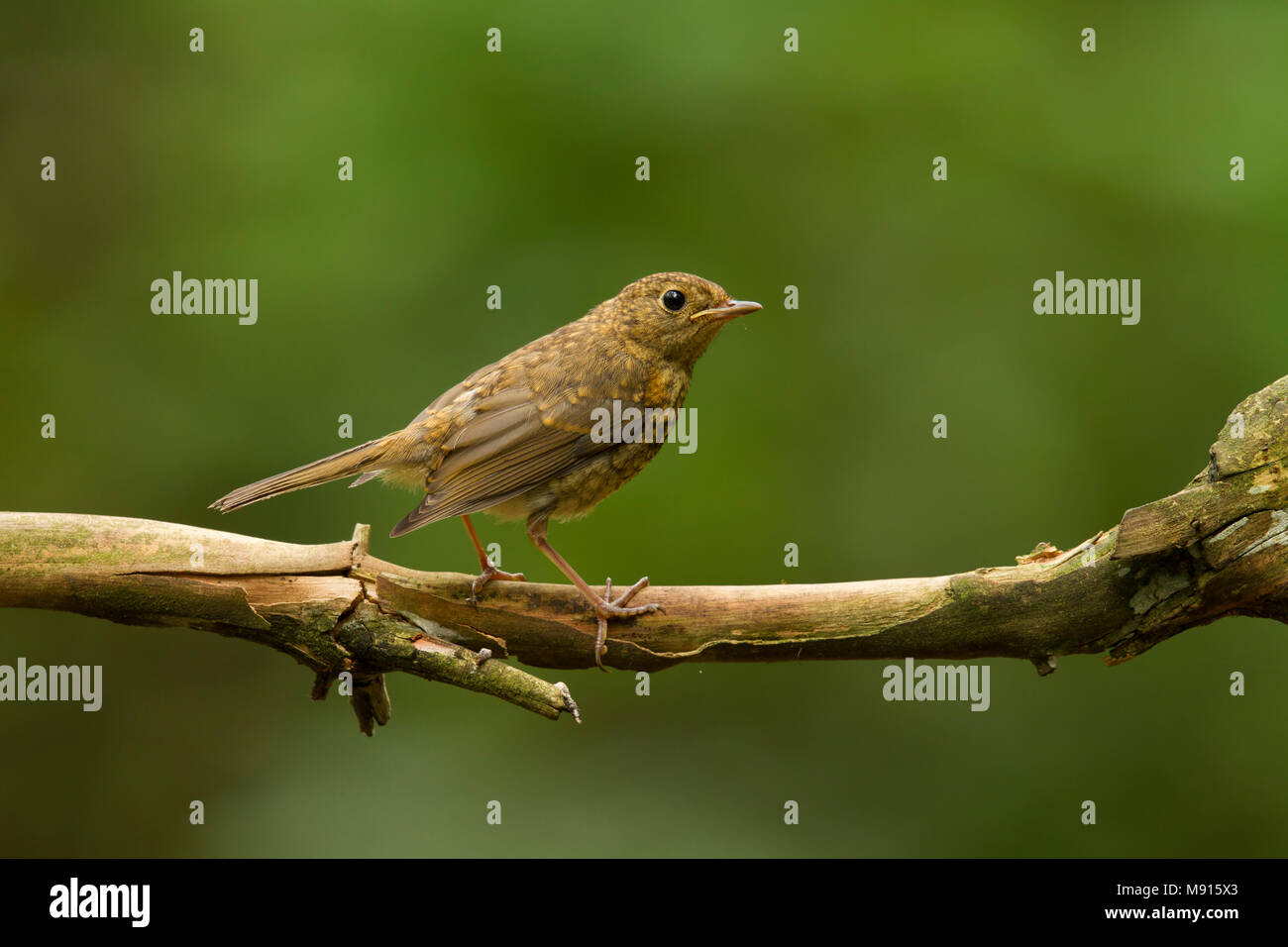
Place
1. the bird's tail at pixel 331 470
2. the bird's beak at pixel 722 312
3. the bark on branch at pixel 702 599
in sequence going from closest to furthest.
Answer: the bark on branch at pixel 702 599
the bird's tail at pixel 331 470
the bird's beak at pixel 722 312

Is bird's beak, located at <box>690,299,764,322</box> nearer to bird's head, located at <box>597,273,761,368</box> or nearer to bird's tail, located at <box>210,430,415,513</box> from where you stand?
bird's head, located at <box>597,273,761,368</box>

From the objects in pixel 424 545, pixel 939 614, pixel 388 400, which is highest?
pixel 388 400

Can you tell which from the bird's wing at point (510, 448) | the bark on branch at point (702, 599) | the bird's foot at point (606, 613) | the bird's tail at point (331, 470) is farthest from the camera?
the bird's wing at point (510, 448)

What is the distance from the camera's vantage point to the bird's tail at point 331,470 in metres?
3.68

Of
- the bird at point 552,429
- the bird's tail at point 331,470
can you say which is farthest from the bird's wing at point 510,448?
the bird's tail at point 331,470

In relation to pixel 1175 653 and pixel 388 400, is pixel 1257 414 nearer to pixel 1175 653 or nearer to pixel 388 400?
pixel 1175 653

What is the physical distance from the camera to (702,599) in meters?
3.47

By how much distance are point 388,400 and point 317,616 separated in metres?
1.90

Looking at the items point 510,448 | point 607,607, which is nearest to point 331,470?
point 510,448

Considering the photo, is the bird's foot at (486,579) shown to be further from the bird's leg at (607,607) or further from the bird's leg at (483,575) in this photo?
the bird's leg at (607,607)

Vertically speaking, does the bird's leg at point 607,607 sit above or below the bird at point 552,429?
below

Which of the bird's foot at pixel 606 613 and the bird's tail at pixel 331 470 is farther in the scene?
the bird's tail at pixel 331 470

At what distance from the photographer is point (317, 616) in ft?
10.7

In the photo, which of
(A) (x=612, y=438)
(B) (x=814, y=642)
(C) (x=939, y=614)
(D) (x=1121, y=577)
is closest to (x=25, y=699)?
(A) (x=612, y=438)
